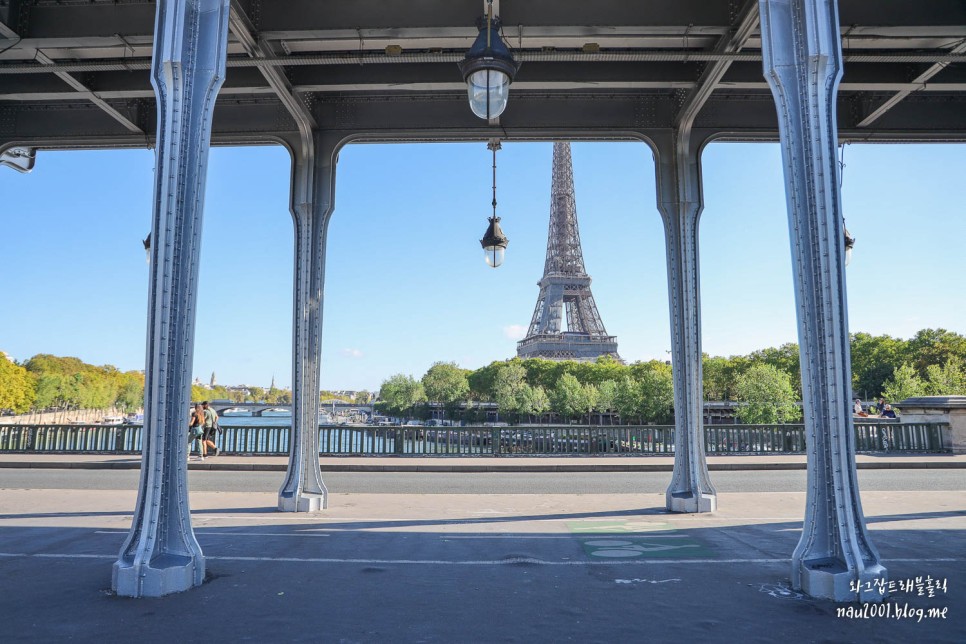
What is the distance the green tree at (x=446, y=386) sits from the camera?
102 metres

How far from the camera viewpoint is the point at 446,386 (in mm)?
102438

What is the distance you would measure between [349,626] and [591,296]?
94776 millimetres

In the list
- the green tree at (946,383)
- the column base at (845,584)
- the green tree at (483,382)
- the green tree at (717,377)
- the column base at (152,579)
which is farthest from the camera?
the green tree at (483,382)

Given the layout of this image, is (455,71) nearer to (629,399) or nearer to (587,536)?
(587,536)

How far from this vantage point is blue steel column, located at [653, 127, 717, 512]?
30.2 ft

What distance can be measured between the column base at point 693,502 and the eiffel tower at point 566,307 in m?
85.9

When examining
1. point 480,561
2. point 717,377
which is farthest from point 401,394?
point 480,561

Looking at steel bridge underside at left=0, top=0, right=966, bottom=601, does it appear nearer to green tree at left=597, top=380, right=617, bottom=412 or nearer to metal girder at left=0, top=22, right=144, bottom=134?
metal girder at left=0, top=22, right=144, bottom=134

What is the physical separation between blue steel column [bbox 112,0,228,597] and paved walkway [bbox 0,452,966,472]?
11.1 meters

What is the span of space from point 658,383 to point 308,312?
6595 cm

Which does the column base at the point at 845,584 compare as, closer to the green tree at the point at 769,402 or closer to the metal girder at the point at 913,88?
the metal girder at the point at 913,88

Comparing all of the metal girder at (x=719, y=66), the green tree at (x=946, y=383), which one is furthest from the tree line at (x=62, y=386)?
the metal girder at (x=719, y=66)

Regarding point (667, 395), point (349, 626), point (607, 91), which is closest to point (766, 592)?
point (349, 626)

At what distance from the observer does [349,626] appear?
165 inches
